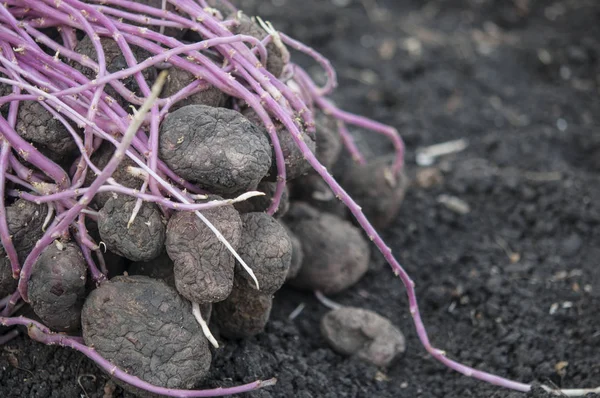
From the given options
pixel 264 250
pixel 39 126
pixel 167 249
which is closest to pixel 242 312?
pixel 264 250

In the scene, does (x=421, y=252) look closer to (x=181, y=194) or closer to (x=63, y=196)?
(x=181, y=194)

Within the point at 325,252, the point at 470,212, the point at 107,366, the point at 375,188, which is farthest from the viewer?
the point at 470,212

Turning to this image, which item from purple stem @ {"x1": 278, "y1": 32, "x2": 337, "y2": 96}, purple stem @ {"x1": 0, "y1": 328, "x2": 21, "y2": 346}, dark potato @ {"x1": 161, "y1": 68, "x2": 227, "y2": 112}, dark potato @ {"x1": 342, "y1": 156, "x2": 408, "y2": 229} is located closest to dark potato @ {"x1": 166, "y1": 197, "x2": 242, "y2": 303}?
dark potato @ {"x1": 161, "y1": 68, "x2": 227, "y2": 112}

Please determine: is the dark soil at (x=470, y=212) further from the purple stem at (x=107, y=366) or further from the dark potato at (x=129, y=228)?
the dark potato at (x=129, y=228)

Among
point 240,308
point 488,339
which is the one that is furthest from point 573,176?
point 240,308

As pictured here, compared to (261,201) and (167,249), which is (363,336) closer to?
(261,201)

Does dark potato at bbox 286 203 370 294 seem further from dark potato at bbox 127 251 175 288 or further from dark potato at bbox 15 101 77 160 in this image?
dark potato at bbox 15 101 77 160

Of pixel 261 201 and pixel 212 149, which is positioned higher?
pixel 212 149
